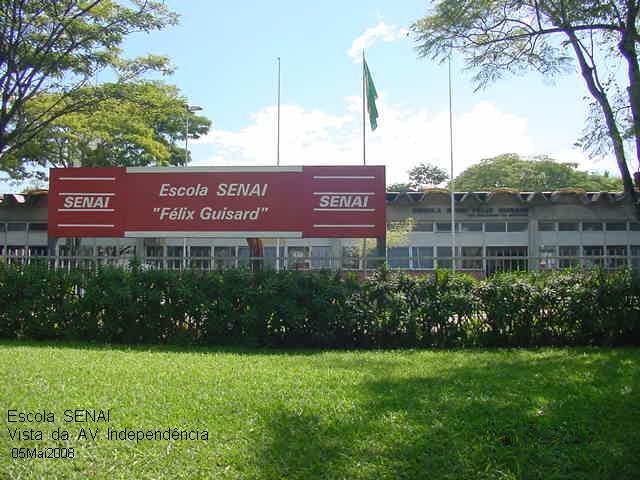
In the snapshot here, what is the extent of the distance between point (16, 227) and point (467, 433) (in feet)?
115

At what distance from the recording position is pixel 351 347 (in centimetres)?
909

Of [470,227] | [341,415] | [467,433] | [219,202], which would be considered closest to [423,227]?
[470,227]

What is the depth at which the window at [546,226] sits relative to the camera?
33062 millimetres

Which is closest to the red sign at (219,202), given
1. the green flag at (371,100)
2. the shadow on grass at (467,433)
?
the shadow on grass at (467,433)

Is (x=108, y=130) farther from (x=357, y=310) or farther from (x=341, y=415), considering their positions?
(x=341, y=415)

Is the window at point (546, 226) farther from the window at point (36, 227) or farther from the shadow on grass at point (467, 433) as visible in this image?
the window at point (36, 227)

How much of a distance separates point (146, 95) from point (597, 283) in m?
12.5

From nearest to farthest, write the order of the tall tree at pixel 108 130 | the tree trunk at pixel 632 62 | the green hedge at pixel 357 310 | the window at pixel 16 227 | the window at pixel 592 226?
the tree trunk at pixel 632 62
the green hedge at pixel 357 310
the tall tree at pixel 108 130
the window at pixel 16 227
the window at pixel 592 226

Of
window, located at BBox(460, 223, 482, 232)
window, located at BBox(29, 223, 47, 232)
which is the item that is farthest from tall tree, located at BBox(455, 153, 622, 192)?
window, located at BBox(29, 223, 47, 232)

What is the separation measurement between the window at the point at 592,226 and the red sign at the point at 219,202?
27.2m

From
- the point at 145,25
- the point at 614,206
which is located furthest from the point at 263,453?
the point at 614,206

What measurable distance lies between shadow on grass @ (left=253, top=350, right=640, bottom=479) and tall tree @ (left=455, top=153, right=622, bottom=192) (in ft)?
158

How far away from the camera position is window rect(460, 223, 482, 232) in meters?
33.1

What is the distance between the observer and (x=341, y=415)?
15.0ft
